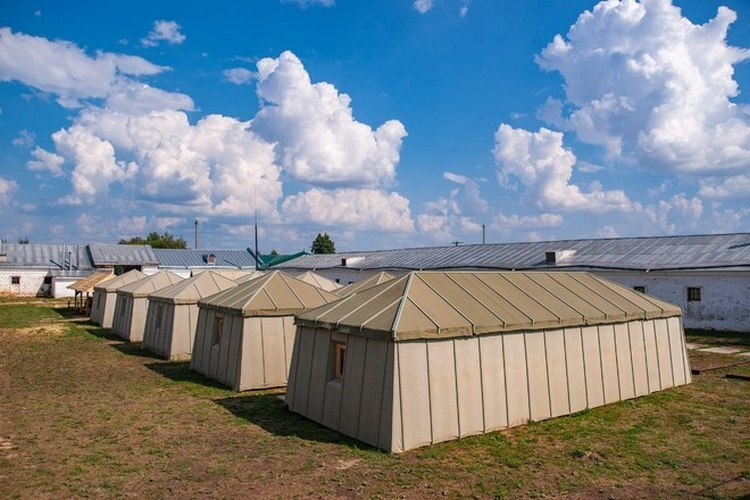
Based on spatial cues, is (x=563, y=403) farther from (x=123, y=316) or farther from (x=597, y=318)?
(x=123, y=316)

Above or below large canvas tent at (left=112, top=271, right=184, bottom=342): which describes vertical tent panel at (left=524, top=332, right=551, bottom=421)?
below

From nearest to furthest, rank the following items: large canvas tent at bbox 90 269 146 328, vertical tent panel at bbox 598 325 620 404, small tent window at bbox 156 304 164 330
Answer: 1. vertical tent panel at bbox 598 325 620 404
2. small tent window at bbox 156 304 164 330
3. large canvas tent at bbox 90 269 146 328

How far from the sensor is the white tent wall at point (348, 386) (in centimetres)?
887

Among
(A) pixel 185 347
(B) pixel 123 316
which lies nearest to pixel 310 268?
(B) pixel 123 316

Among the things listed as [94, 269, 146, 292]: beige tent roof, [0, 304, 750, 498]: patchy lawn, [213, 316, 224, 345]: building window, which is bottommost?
[0, 304, 750, 498]: patchy lawn

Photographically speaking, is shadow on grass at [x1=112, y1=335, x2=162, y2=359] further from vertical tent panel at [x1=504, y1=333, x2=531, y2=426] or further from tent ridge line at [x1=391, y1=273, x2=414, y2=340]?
vertical tent panel at [x1=504, y1=333, x2=531, y2=426]

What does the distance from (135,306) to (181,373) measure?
870 centimetres

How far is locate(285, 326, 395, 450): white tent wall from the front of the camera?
29.1 feet

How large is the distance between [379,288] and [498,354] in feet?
8.44

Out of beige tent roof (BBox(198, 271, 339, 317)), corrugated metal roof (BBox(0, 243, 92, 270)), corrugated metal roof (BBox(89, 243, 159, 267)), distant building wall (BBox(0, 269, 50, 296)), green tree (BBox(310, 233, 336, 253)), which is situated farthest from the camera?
green tree (BBox(310, 233, 336, 253))

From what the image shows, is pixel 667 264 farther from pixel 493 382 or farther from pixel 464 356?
pixel 464 356

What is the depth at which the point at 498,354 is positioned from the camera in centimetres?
991

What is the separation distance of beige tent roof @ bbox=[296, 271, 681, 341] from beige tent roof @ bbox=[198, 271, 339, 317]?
2.99 metres

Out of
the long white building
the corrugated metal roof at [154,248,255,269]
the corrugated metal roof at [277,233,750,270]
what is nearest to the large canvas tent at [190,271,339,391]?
the long white building
